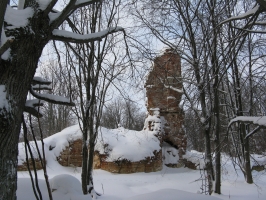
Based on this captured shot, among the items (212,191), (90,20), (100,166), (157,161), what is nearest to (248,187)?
(212,191)

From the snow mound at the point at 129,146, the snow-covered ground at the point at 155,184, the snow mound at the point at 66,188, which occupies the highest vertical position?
the snow mound at the point at 129,146

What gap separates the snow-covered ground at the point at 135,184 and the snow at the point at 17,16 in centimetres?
180

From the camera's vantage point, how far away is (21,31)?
1.90 metres

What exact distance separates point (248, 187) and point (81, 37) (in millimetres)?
10080

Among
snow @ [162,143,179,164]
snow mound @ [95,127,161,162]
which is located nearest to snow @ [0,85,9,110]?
snow mound @ [95,127,161,162]

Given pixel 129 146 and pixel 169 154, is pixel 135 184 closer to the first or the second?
pixel 129 146

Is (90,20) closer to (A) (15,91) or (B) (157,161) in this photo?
(A) (15,91)

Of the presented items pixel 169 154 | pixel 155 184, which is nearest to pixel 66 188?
pixel 155 184

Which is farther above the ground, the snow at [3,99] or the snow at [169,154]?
the snow at [3,99]

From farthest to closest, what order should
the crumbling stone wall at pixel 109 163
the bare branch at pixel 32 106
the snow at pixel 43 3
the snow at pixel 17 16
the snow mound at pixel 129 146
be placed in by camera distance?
the snow mound at pixel 129 146 → the crumbling stone wall at pixel 109 163 → the bare branch at pixel 32 106 → the snow at pixel 43 3 → the snow at pixel 17 16

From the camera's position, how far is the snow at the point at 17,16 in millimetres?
1893

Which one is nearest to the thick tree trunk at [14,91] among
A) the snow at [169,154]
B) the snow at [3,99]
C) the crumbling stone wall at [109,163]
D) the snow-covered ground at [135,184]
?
the snow at [3,99]

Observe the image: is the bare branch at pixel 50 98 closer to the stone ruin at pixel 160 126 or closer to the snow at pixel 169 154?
the stone ruin at pixel 160 126

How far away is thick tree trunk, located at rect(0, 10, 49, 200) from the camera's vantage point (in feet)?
5.65
